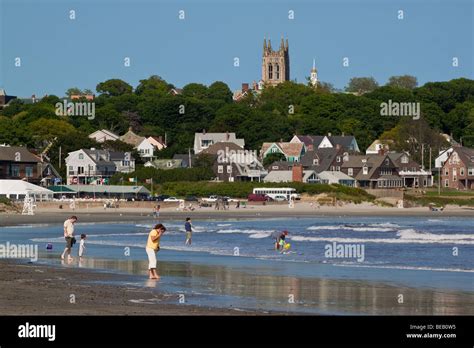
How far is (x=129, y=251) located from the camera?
120 ft

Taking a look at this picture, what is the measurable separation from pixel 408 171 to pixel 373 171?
688 cm

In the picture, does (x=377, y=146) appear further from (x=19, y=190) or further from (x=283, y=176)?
(x=19, y=190)

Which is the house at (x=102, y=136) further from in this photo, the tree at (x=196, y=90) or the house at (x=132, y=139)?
the tree at (x=196, y=90)

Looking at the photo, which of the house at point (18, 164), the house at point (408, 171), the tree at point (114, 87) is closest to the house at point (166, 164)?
the house at point (18, 164)

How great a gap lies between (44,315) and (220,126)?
123 meters

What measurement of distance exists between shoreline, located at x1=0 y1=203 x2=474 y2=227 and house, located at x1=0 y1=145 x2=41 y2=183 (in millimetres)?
17281

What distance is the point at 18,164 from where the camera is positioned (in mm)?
99188

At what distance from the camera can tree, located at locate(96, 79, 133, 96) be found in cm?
18691

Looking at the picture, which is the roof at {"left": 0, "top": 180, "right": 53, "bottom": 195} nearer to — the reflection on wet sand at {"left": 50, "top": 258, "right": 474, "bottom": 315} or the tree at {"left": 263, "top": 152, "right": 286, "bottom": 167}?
the tree at {"left": 263, "top": 152, "right": 286, "bottom": 167}

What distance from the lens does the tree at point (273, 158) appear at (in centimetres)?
12344

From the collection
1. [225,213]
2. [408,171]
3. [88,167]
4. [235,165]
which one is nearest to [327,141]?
[408,171]
